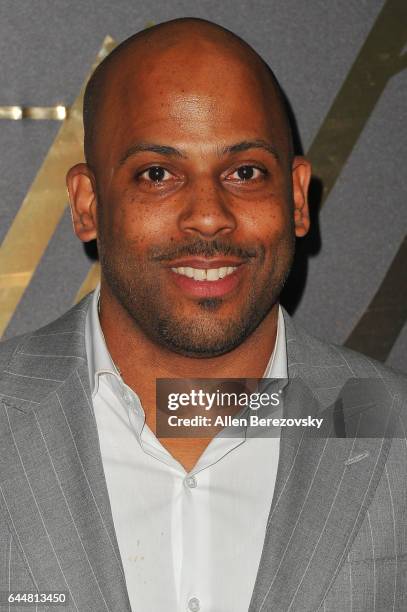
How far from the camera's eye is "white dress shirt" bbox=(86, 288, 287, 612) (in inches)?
63.0

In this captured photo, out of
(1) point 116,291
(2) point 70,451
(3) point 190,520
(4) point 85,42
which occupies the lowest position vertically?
(3) point 190,520

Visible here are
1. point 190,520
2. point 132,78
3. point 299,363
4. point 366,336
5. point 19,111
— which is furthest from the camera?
point 366,336

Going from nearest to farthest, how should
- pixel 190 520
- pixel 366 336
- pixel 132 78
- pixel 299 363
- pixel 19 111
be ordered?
pixel 190 520 < pixel 132 78 < pixel 299 363 < pixel 19 111 < pixel 366 336

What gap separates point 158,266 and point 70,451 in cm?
38

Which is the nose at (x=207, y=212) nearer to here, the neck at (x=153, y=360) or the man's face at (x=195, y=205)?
the man's face at (x=195, y=205)

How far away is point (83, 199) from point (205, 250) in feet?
1.25

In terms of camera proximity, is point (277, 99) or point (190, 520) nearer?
point (190, 520)

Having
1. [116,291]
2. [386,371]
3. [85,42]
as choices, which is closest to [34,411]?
[116,291]

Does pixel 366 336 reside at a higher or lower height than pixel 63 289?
lower

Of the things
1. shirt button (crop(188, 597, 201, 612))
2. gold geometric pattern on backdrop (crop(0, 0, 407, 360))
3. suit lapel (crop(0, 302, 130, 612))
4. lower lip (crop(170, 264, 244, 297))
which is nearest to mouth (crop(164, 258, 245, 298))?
lower lip (crop(170, 264, 244, 297))

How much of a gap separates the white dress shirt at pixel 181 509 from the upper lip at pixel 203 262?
267mm

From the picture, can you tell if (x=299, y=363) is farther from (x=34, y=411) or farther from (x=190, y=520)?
(x=34, y=411)

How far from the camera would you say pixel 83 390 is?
172cm

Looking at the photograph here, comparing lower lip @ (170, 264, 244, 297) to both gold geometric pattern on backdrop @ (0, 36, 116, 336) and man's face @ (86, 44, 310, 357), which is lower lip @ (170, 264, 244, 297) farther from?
gold geometric pattern on backdrop @ (0, 36, 116, 336)
